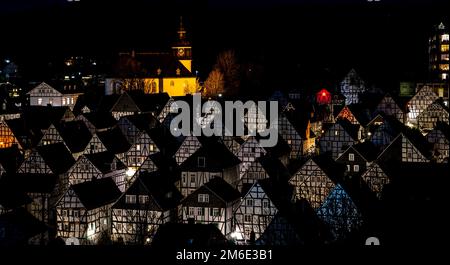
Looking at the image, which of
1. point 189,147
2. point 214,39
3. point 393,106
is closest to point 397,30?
point 214,39

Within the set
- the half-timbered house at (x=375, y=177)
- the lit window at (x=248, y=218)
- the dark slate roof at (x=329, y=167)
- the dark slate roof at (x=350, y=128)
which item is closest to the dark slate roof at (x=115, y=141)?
the dark slate roof at (x=329, y=167)

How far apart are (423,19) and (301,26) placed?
19.0 metres

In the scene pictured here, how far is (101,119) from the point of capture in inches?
2078

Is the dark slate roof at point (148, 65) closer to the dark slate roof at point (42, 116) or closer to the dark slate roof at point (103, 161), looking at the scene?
the dark slate roof at point (42, 116)

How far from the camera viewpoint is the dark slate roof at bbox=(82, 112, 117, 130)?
51.5m

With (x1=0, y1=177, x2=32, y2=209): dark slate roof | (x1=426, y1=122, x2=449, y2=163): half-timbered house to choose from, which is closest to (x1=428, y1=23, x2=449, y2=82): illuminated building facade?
(x1=426, y1=122, x2=449, y2=163): half-timbered house

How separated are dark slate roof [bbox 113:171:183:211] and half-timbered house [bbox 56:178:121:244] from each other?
123cm

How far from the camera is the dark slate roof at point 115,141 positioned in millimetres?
44656

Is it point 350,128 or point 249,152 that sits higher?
point 350,128

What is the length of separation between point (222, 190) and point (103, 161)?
27.9 ft

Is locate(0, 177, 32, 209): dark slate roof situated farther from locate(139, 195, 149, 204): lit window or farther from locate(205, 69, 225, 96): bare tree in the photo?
locate(205, 69, 225, 96): bare tree

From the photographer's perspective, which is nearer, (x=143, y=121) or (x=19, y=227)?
(x=19, y=227)

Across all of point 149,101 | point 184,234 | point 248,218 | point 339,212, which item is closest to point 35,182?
point 248,218

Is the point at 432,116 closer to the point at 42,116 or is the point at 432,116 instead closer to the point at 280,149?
the point at 280,149
